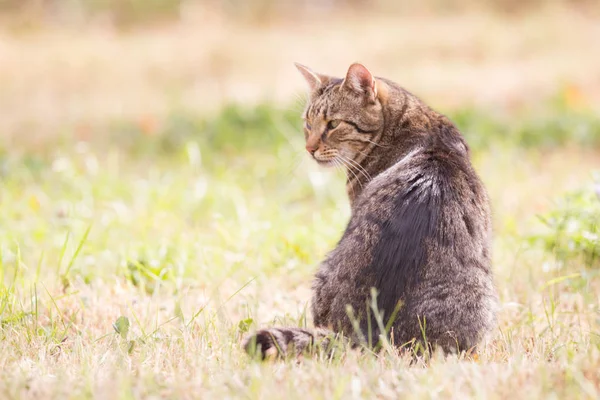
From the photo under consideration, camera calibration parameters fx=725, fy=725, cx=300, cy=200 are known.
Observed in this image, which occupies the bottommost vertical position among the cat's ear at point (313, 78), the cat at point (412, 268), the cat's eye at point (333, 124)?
the cat at point (412, 268)

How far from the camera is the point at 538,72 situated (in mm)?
8367

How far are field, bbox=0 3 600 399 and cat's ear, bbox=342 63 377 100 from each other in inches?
28.2

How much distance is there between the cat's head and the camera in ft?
9.95

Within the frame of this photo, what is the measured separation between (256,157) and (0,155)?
1958mm

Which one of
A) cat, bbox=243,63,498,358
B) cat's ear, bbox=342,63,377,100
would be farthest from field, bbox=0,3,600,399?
cat's ear, bbox=342,63,377,100

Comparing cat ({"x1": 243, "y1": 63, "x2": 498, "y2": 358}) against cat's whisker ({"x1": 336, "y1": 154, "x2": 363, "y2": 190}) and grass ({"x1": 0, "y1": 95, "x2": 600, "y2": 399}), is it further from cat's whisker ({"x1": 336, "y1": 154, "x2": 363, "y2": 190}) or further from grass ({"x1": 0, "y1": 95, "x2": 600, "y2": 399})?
cat's whisker ({"x1": 336, "y1": 154, "x2": 363, "y2": 190})

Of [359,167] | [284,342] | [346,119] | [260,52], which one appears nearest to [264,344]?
[284,342]

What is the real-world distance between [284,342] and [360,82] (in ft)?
4.01

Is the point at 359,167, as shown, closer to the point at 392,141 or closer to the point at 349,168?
the point at 349,168

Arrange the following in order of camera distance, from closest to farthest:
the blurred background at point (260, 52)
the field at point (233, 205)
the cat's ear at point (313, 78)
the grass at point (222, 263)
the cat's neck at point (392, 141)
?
the grass at point (222, 263) < the field at point (233, 205) < the cat's neck at point (392, 141) < the cat's ear at point (313, 78) < the blurred background at point (260, 52)

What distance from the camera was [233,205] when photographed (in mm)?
4609

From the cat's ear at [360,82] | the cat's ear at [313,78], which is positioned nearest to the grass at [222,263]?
the cat's ear at [313,78]

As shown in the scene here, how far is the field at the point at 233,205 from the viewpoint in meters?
2.20

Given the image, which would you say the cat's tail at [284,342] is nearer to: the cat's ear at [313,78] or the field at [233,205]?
the field at [233,205]
